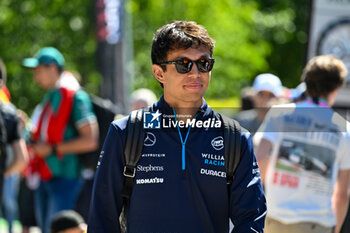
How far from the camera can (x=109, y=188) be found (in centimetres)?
338

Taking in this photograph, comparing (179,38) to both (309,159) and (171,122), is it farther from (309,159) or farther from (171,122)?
(309,159)

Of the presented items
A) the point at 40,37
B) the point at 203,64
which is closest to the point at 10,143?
the point at 203,64

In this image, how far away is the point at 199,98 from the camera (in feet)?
11.5

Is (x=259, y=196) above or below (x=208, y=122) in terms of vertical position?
below

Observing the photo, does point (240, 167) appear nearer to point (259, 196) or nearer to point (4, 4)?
point (259, 196)

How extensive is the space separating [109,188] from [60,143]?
4.05 meters

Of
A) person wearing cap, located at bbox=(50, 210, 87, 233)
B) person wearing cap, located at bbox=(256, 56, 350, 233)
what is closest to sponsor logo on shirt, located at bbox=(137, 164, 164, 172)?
person wearing cap, located at bbox=(256, 56, 350, 233)

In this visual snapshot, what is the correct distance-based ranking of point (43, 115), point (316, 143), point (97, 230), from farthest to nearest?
point (43, 115) → point (316, 143) → point (97, 230)

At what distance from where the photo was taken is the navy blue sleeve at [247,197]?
11.1ft

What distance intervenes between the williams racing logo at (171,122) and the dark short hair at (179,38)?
0.95 feet

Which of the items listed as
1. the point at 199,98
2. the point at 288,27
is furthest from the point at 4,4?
the point at 288,27

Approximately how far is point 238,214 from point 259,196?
0.14 m

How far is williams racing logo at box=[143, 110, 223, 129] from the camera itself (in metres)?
3.46

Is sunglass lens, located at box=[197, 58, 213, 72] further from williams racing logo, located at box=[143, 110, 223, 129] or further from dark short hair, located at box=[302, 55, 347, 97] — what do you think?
dark short hair, located at box=[302, 55, 347, 97]
